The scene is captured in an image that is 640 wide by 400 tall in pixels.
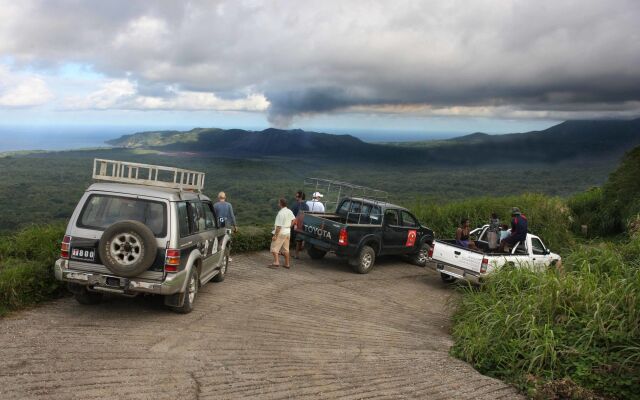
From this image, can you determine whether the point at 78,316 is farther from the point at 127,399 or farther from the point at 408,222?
the point at 408,222

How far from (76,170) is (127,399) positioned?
8502cm

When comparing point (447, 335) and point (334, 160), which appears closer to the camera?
point (447, 335)

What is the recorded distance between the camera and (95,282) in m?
7.34

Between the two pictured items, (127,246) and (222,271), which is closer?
(127,246)

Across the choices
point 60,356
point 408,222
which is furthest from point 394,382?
point 408,222

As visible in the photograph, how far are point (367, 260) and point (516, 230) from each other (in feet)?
12.1

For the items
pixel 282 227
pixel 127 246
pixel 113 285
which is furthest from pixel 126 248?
pixel 282 227

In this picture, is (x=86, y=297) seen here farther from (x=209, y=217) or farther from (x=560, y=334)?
(x=560, y=334)

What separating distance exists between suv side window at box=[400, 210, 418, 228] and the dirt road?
4.90 metres

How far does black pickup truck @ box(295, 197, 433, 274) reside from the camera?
43.0 ft

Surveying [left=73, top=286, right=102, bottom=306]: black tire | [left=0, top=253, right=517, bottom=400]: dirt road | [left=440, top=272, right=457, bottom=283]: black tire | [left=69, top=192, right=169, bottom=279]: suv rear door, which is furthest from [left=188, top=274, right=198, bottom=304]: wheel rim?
[left=440, top=272, right=457, bottom=283]: black tire

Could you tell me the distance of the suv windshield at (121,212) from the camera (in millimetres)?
7578

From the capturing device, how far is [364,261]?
13.5 metres

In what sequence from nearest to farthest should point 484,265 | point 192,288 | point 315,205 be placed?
point 192,288, point 484,265, point 315,205
